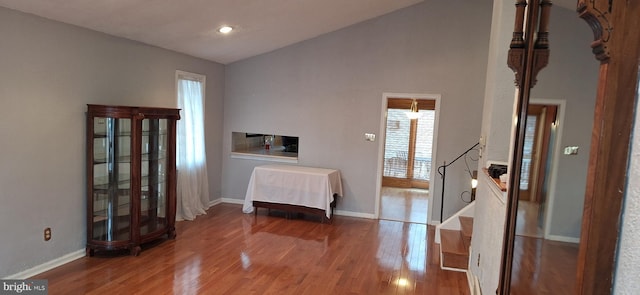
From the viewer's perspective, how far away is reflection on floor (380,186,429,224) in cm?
609

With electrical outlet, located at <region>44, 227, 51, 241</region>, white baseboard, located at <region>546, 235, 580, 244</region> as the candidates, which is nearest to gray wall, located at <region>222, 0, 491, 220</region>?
electrical outlet, located at <region>44, 227, 51, 241</region>

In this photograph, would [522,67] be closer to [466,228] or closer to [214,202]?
[466,228]

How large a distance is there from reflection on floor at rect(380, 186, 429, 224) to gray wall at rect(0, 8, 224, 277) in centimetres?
419

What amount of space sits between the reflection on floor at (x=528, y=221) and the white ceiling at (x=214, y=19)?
323cm

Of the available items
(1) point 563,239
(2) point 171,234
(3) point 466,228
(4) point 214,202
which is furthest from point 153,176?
(1) point 563,239

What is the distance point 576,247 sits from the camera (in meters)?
0.96

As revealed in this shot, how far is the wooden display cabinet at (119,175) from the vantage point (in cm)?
380

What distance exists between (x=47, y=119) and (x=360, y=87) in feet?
13.0

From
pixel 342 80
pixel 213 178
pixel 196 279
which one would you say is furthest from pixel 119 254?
pixel 342 80

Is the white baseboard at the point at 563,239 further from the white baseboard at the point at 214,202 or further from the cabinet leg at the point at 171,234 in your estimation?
the white baseboard at the point at 214,202

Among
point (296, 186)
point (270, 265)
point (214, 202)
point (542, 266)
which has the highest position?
point (542, 266)

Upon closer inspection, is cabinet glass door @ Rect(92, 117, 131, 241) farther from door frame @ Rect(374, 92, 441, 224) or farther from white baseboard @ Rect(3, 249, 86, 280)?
door frame @ Rect(374, 92, 441, 224)

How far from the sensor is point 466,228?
13.9ft

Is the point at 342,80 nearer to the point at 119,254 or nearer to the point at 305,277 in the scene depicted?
the point at 305,277
